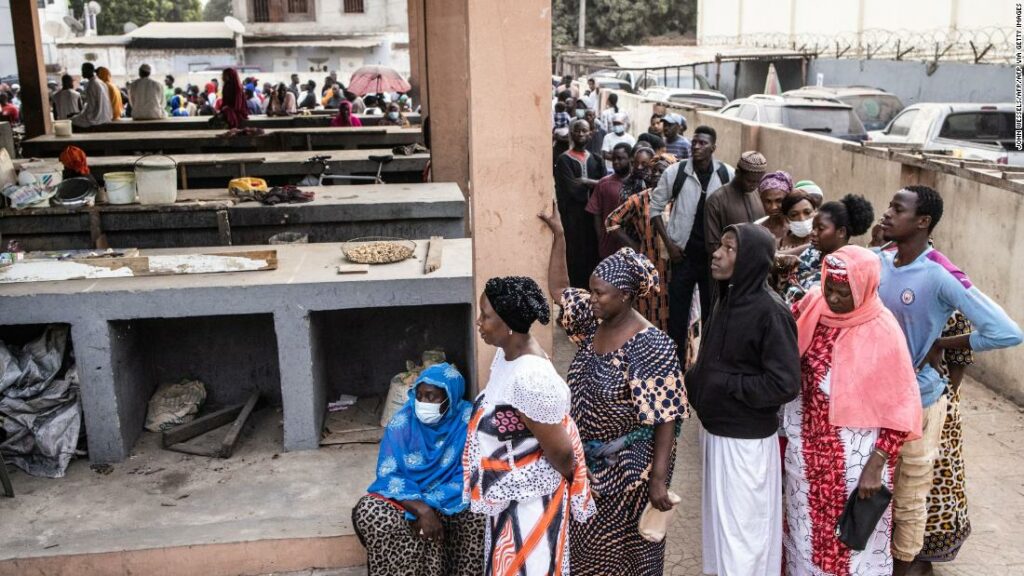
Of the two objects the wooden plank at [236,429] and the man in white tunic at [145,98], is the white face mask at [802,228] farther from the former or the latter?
the man in white tunic at [145,98]

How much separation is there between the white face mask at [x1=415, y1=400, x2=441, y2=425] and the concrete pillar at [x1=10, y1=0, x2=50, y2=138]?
12513mm

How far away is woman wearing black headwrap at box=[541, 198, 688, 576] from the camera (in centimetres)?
324

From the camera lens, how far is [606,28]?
42906 mm

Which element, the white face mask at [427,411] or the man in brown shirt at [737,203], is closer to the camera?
the white face mask at [427,411]

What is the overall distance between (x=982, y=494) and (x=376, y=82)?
14525 mm

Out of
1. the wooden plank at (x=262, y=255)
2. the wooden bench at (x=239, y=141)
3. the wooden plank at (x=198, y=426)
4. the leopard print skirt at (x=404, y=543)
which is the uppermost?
the wooden bench at (x=239, y=141)

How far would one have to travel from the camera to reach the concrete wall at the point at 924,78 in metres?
18.2

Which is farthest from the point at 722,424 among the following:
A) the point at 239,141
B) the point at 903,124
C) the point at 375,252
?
the point at 239,141

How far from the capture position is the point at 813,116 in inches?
557

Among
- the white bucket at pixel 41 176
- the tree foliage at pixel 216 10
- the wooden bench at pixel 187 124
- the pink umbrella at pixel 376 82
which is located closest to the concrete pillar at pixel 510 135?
the white bucket at pixel 41 176

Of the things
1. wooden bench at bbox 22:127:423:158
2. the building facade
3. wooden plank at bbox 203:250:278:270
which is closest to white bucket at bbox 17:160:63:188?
wooden plank at bbox 203:250:278:270

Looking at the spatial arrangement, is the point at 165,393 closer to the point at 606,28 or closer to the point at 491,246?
the point at 491,246

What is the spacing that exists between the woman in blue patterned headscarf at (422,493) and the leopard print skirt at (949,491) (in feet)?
6.52

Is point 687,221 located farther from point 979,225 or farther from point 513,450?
point 513,450
